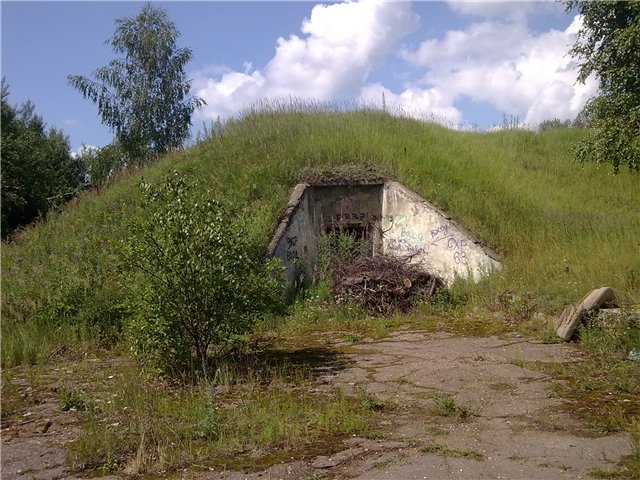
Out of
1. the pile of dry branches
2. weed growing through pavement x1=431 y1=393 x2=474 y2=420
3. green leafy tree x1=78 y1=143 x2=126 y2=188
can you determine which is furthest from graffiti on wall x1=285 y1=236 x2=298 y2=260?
green leafy tree x1=78 y1=143 x2=126 y2=188

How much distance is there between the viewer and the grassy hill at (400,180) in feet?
32.6

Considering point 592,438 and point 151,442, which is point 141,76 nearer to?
point 151,442

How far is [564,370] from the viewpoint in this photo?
A: 6801mm

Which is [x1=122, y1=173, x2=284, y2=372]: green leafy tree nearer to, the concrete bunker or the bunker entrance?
the concrete bunker

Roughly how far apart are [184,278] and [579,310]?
5517 millimetres

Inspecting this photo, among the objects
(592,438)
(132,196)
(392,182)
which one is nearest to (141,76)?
(132,196)

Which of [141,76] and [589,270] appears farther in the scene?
[141,76]

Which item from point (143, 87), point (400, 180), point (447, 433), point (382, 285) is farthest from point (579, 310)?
point (143, 87)

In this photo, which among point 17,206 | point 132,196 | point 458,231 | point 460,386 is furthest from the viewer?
point 17,206

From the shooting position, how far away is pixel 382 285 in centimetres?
1155

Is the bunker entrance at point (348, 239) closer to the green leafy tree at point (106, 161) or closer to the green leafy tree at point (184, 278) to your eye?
the green leafy tree at point (184, 278)

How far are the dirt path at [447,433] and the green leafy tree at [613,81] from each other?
5.10m

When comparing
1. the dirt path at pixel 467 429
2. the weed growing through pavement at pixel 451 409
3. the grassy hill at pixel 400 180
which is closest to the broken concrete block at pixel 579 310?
the dirt path at pixel 467 429

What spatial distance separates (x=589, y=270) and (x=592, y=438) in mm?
5936
